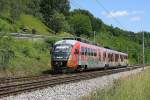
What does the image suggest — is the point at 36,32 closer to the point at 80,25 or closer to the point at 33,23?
the point at 33,23

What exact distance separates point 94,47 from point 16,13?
3974 centimetres

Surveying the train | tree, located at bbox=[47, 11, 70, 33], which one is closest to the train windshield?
the train

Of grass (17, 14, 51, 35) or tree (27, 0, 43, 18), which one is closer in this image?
grass (17, 14, 51, 35)

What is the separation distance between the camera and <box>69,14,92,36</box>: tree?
13625cm

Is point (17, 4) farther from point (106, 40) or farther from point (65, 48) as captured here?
point (65, 48)

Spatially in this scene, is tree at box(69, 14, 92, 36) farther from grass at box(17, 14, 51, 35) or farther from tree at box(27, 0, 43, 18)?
grass at box(17, 14, 51, 35)

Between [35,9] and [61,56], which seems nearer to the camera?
[61,56]

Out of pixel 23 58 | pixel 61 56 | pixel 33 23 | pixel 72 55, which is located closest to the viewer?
pixel 61 56

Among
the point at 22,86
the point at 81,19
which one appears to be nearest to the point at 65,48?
the point at 22,86

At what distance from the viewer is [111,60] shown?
56.0 metres

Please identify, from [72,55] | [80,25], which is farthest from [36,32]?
[80,25]

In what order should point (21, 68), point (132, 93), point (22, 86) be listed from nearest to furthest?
point (132, 93) → point (22, 86) → point (21, 68)

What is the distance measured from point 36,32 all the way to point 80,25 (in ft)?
194

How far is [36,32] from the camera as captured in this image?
85.7 metres
